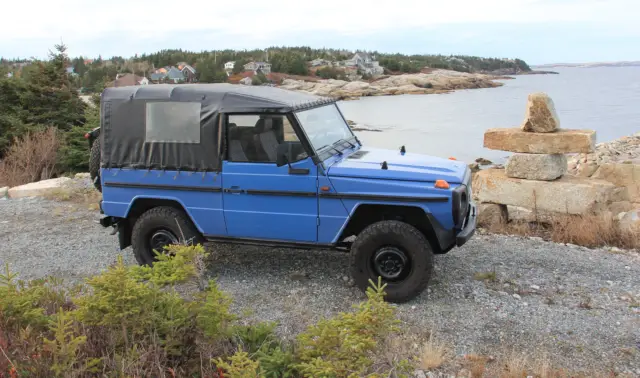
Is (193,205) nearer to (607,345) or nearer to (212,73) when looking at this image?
(607,345)

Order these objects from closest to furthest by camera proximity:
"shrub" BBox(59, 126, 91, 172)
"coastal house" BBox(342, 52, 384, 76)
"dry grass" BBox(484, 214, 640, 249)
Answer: "dry grass" BBox(484, 214, 640, 249)
"shrub" BBox(59, 126, 91, 172)
"coastal house" BBox(342, 52, 384, 76)

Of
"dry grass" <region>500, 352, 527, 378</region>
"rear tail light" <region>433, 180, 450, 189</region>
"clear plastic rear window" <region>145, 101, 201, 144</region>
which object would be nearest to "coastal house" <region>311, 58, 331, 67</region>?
"clear plastic rear window" <region>145, 101, 201, 144</region>

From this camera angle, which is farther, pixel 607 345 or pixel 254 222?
pixel 254 222

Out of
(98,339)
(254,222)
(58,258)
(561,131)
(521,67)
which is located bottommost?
(58,258)

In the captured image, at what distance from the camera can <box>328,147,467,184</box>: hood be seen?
5.48 metres

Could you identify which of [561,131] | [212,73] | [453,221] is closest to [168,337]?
[453,221]

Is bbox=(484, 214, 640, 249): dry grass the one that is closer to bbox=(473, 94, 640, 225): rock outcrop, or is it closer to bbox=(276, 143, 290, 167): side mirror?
bbox=(473, 94, 640, 225): rock outcrop

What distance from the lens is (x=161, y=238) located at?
6.44 meters

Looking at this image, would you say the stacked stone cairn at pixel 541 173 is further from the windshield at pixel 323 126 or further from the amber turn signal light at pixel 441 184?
the amber turn signal light at pixel 441 184

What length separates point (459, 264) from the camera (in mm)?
6852

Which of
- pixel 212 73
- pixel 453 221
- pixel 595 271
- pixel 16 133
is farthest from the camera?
pixel 212 73

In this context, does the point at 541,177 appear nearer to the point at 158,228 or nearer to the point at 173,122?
the point at 173,122

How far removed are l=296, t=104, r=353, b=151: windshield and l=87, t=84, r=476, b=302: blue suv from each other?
0.7 inches

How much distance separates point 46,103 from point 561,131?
60.6ft
